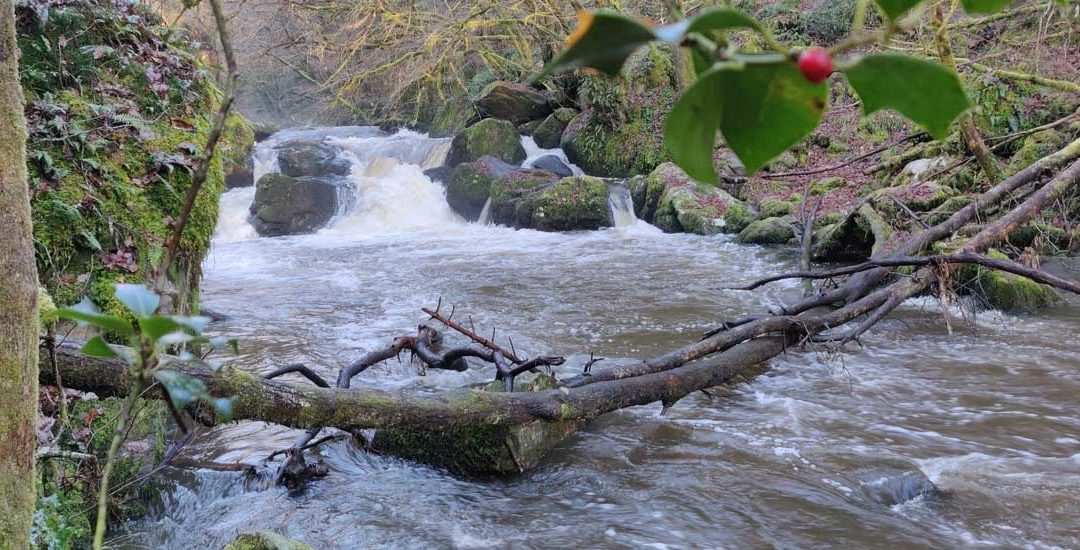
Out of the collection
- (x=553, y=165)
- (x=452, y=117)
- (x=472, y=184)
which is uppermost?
(x=452, y=117)

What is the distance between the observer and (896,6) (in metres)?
0.46

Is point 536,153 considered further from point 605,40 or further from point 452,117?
point 605,40

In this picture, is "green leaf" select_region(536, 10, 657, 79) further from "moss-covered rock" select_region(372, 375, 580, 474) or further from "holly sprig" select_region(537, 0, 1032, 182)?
"moss-covered rock" select_region(372, 375, 580, 474)

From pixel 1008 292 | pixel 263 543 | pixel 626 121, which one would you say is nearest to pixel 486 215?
pixel 626 121

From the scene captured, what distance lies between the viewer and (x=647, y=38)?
0.38 metres

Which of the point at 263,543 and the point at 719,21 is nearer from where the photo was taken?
the point at 719,21

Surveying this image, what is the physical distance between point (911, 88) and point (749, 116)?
96mm

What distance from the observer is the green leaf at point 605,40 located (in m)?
0.37

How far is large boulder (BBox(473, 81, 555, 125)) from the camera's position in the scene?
19.9 m

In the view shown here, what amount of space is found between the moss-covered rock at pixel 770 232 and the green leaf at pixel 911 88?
1137cm

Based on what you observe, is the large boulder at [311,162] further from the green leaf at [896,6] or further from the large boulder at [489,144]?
the green leaf at [896,6]

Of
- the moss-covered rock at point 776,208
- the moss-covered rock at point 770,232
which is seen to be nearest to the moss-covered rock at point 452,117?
the moss-covered rock at point 776,208

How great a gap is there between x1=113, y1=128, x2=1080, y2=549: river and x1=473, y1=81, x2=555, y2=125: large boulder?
40.9 ft

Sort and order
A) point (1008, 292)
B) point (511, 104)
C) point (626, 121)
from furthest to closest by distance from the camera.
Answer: point (511, 104), point (626, 121), point (1008, 292)
